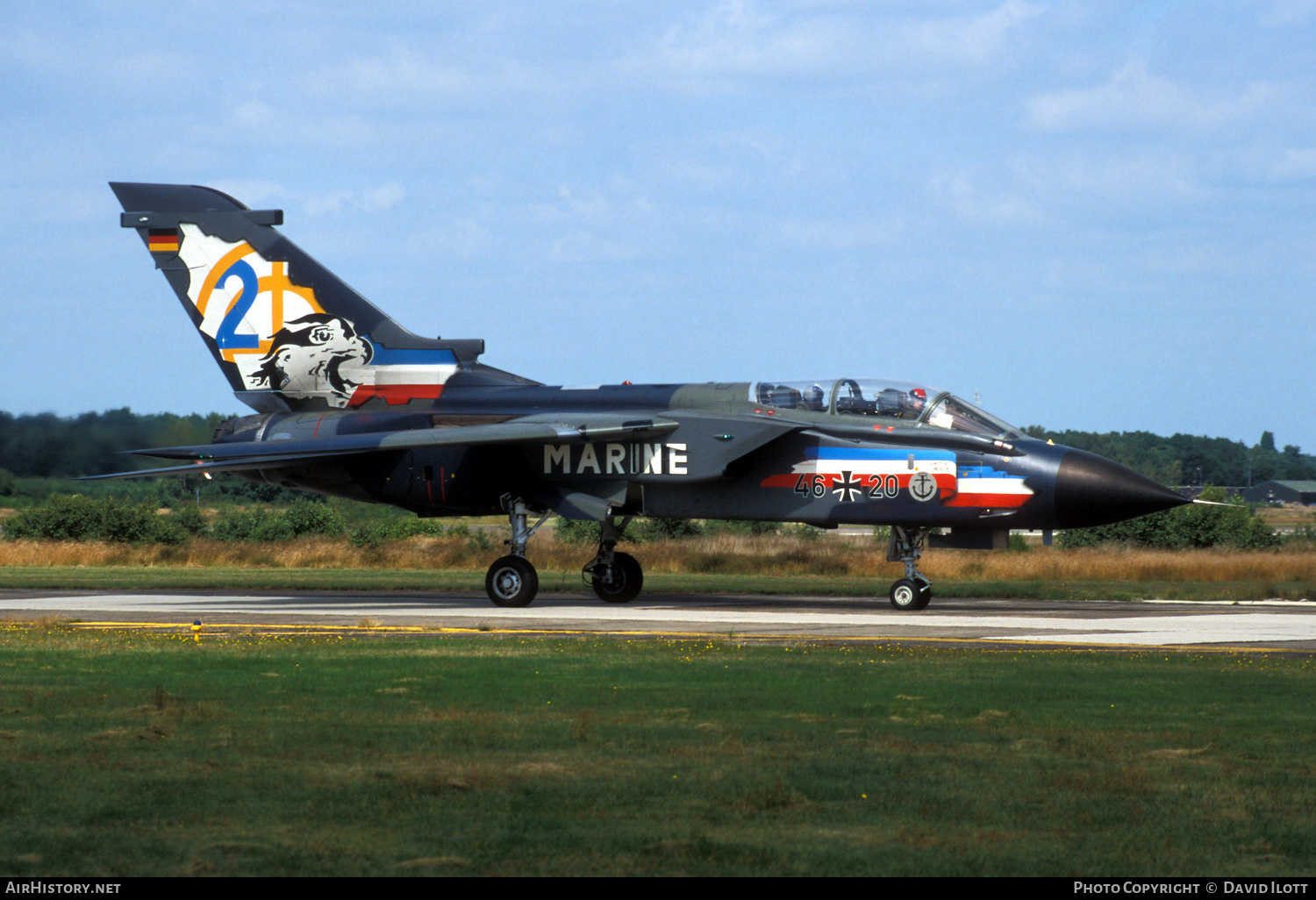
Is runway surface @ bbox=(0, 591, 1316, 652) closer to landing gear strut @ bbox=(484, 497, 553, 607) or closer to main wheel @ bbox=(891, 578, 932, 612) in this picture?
main wheel @ bbox=(891, 578, 932, 612)

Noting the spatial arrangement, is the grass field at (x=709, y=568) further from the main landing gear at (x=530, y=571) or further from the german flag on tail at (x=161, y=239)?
the german flag on tail at (x=161, y=239)

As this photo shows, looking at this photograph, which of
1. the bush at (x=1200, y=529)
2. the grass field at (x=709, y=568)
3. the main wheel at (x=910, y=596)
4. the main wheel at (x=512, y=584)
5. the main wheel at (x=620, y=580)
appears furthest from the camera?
the bush at (x=1200, y=529)

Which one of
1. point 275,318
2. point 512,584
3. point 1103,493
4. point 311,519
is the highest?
point 275,318

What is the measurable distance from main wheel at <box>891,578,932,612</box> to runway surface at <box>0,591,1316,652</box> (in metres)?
0.18

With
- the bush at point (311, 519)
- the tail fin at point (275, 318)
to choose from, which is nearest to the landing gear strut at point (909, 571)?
the tail fin at point (275, 318)

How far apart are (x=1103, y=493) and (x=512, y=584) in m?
9.17

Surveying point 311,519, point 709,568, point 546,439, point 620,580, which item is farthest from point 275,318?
point 311,519

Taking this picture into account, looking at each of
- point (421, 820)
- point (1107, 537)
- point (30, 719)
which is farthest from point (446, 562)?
point (421, 820)

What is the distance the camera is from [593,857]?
5703 mm

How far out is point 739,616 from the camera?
63.0 feet

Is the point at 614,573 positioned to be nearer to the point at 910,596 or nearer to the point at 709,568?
the point at 910,596

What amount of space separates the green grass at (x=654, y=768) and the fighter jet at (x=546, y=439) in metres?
7.41

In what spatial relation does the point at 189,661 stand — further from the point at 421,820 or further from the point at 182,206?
the point at 182,206

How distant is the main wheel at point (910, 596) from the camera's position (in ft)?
66.4
